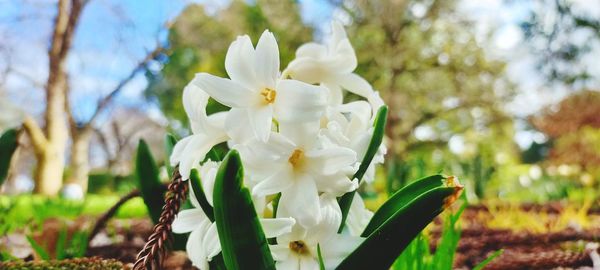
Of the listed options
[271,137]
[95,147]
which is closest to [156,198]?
[271,137]

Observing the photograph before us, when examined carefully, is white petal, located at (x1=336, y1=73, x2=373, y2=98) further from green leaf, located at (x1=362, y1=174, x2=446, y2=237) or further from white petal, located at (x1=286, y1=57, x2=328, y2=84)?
green leaf, located at (x1=362, y1=174, x2=446, y2=237)

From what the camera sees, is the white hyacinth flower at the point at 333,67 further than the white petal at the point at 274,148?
Yes

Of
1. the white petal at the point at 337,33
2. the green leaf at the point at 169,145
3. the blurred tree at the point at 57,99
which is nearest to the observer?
→ the white petal at the point at 337,33

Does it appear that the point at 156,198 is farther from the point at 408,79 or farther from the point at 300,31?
the point at 408,79

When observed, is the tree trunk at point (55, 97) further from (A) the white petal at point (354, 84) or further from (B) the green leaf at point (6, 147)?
(A) the white petal at point (354, 84)

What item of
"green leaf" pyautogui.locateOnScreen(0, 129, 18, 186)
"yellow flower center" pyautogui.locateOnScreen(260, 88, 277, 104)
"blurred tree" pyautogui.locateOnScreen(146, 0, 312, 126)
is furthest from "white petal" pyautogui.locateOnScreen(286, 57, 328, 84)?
"blurred tree" pyautogui.locateOnScreen(146, 0, 312, 126)

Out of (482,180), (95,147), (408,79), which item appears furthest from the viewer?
(95,147)

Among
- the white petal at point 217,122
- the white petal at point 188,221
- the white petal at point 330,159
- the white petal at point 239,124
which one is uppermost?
the white petal at point 217,122

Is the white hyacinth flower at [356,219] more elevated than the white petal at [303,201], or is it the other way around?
the white petal at [303,201]

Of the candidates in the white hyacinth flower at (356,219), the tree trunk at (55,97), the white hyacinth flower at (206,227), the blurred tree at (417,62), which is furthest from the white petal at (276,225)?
the tree trunk at (55,97)
